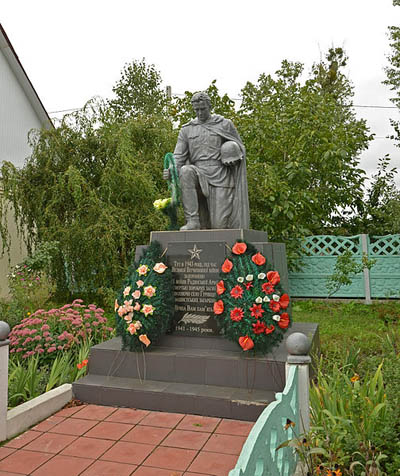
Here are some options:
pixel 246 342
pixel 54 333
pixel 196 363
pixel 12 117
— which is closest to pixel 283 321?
pixel 246 342

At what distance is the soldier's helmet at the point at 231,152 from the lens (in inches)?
181

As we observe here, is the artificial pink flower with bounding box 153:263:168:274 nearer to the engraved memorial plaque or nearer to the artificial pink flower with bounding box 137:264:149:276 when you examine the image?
the artificial pink flower with bounding box 137:264:149:276

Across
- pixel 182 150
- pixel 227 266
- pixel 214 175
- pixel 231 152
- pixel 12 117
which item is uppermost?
pixel 12 117

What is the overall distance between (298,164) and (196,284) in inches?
242

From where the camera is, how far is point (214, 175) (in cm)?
473

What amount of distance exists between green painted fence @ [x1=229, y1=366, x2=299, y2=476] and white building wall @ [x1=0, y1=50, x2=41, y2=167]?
36.3ft

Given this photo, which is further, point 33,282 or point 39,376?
point 33,282

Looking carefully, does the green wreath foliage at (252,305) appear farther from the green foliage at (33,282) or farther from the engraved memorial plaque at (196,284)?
the green foliage at (33,282)

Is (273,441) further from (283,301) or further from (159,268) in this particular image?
(159,268)

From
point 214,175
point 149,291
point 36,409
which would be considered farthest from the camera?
point 214,175

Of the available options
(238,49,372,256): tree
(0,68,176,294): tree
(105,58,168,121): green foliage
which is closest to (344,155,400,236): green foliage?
(238,49,372,256): tree

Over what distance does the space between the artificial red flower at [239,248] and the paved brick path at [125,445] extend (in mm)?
1489

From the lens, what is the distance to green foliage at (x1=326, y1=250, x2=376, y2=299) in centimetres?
854

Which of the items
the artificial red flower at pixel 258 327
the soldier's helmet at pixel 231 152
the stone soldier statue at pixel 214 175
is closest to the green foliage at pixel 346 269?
the stone soldier statue at pixel 214 175
